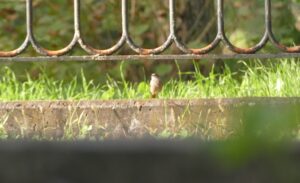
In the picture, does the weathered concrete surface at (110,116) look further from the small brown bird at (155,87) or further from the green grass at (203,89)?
the small brown bird at (155,87)

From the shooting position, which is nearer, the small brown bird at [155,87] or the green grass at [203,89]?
the green grass at [203,89]

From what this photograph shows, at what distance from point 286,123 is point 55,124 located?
2.69 meters

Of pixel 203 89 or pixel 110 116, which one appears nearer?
pixel 110 116

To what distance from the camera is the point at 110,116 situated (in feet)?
11.7

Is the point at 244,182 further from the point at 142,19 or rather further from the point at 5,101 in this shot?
the point at 142,19

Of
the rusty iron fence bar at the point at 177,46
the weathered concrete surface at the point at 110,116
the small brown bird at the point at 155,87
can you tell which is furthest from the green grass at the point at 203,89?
the weathered concrete surface at the point at 110,116

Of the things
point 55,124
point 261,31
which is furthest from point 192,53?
point 261,31

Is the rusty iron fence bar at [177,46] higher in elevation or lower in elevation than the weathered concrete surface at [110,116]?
higher

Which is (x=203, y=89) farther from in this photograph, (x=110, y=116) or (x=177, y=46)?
(x=110, y=116)

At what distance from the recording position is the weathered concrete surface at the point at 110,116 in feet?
11.4

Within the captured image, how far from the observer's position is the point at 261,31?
5090 millimetres

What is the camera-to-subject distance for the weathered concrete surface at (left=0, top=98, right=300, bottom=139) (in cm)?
349

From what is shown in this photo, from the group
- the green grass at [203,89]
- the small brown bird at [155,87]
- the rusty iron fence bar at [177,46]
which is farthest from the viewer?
the small brown bird at [155,87]

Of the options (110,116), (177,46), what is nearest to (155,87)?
(177,46)
